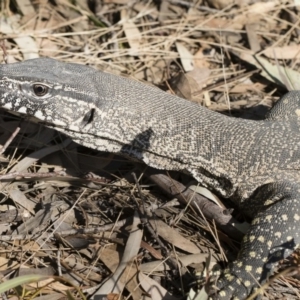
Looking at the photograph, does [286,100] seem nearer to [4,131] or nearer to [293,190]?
[293,190]

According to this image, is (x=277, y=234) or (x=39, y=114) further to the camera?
(x=39, y=114)

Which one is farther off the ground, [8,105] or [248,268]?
[8,105]

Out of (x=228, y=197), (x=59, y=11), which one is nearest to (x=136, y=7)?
(x=59, y=11)

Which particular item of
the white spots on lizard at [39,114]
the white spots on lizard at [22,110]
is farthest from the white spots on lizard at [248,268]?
the white spots on lizard at [22,110]

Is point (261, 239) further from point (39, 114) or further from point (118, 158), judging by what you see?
point (39, 114)

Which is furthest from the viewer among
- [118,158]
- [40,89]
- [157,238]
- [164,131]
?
[118,158]

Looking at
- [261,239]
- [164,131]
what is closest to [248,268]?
[261,239]

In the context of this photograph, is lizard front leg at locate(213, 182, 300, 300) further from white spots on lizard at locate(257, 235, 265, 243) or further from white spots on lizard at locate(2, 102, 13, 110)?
white spots on lizard at locate(2, 102, 13, 110)

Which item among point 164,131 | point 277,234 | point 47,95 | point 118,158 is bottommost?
point 118,158
